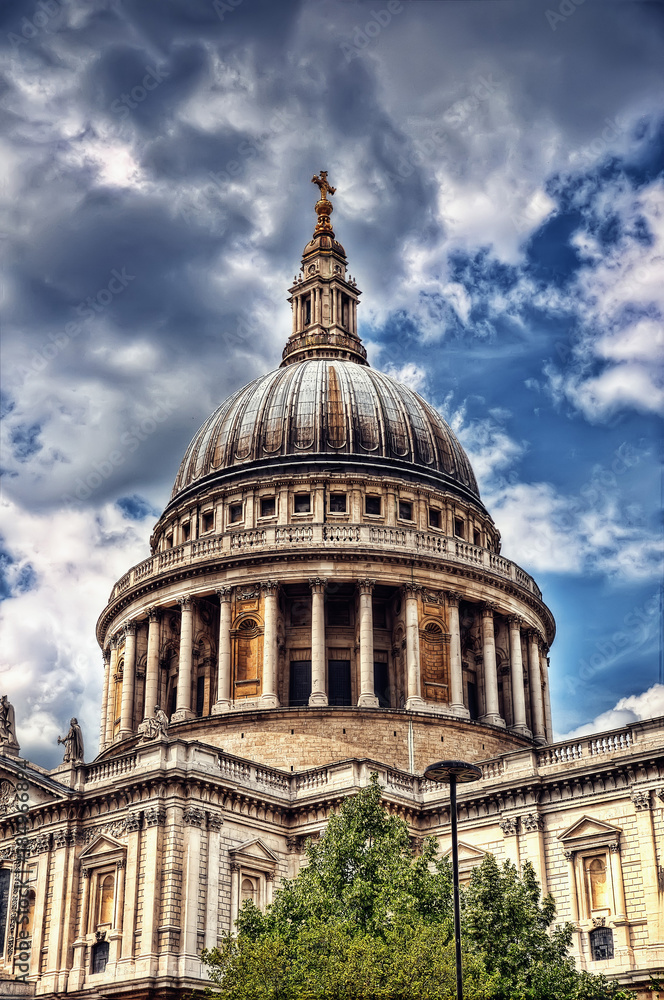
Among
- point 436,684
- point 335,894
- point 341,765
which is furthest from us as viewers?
point 436,684

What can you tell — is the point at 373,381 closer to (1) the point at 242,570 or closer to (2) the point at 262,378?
(2) the point at 262,378

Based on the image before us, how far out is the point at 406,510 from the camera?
64.4 meters

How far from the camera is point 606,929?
40.1 m

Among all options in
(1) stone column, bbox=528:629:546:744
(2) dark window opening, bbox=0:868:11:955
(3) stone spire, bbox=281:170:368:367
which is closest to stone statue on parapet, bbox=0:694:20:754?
(2) dark window opening, bbox=0:868:11:955

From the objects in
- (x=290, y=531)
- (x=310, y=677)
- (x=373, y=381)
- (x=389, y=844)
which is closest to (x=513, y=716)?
(x=310, y=677)

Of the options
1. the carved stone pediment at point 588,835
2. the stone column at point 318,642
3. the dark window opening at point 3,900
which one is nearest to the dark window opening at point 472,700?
the stone column at point 318,642

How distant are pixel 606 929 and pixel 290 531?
25.4m

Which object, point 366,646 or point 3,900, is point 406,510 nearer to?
point 366,646

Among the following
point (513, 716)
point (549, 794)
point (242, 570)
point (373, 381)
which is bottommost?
point (549, 794)

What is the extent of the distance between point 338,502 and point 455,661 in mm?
10860

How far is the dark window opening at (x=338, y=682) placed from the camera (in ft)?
189

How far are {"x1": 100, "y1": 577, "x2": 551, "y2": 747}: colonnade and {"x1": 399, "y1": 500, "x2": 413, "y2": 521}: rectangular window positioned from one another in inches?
244

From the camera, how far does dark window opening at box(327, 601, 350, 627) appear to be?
59531 mm

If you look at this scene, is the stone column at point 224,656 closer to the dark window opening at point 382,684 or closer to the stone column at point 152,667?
the stone column at point 152,667
